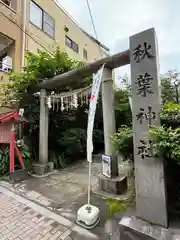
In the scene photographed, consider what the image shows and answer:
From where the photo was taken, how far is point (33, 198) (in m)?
4.48

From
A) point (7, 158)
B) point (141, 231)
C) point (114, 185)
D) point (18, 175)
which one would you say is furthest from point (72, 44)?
point (141, 231)

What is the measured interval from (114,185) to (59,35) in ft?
38.3

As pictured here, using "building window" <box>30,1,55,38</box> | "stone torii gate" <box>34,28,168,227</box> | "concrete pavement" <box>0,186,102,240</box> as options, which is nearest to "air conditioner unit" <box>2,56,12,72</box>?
"building window" <box>30,1,55,38</box>

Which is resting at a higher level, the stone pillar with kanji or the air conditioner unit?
the air conditioner unit

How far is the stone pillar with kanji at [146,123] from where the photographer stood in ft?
9.56

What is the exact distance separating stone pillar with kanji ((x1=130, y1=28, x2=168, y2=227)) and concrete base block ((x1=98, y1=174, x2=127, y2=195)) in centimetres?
148

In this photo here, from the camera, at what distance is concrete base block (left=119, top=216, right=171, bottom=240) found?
2.56m

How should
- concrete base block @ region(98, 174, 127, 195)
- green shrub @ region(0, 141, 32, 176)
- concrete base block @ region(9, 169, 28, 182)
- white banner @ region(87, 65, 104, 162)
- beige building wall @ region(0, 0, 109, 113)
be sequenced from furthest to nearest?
beige building wall @ region(0, 0, 109, 113) → green shrub @ region(0, 141, 32, 176) → concrete base block @ region(9, 169, 28, 182) → concrete base block @ region(98, 174, 127, 195) → white banner @ region(87, 65, 104, 162)

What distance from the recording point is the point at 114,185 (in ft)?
15.1

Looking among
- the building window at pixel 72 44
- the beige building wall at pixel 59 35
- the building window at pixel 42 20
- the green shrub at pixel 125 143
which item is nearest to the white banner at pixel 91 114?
the green shrub at pixel 125 143

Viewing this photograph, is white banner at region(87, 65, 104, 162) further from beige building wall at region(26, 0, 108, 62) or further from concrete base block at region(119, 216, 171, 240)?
beige building wall at region(26, 0, 108, 62)

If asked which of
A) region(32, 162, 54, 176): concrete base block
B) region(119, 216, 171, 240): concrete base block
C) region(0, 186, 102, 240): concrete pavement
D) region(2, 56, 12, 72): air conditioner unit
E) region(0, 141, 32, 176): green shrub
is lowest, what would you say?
region(0, 186, 102, 240): concrete pavement

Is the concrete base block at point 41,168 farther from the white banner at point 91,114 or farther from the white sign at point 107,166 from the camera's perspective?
the white banner at point 91,114

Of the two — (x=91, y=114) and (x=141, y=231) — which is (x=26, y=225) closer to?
(x=141, y=231)
